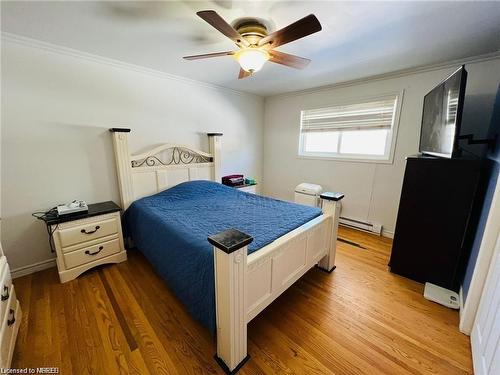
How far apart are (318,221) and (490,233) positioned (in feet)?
3.63

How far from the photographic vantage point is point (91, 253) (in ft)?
6.89

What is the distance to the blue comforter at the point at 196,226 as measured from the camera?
1.35 meters

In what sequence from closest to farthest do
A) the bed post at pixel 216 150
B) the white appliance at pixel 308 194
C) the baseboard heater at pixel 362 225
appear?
the baseboard heater at pixel 362 225 → the bed post at pixel 216 150 → the white appliance at pixel 308 194

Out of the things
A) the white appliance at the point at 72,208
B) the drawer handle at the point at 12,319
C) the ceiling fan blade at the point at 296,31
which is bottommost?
the drawer handle at the point at 12,319

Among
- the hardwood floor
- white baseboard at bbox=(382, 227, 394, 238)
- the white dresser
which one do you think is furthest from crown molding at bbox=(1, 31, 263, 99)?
white baseboard at bbox=(382, 227, 394, 238)

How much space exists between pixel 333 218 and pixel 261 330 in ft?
3.97

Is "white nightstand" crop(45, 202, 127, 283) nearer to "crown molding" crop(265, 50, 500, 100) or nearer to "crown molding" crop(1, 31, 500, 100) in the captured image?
"crown molding" crop(1, 31, 500, 100)

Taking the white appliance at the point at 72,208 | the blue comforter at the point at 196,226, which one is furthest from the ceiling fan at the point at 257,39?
the white appliance at the point at 72,208

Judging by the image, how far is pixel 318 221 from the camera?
1915mm

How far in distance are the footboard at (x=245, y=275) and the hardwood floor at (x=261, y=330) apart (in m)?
0.20

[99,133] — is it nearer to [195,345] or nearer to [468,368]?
[195,345]

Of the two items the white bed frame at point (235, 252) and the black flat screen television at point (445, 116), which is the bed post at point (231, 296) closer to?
the white bed frame at point (235, 252)

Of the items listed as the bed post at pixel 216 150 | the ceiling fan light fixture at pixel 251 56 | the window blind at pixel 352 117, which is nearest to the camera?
the ceiling fan light fixture at pixel 251 56

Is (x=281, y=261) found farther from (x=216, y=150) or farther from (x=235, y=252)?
(x=216, y=150)
